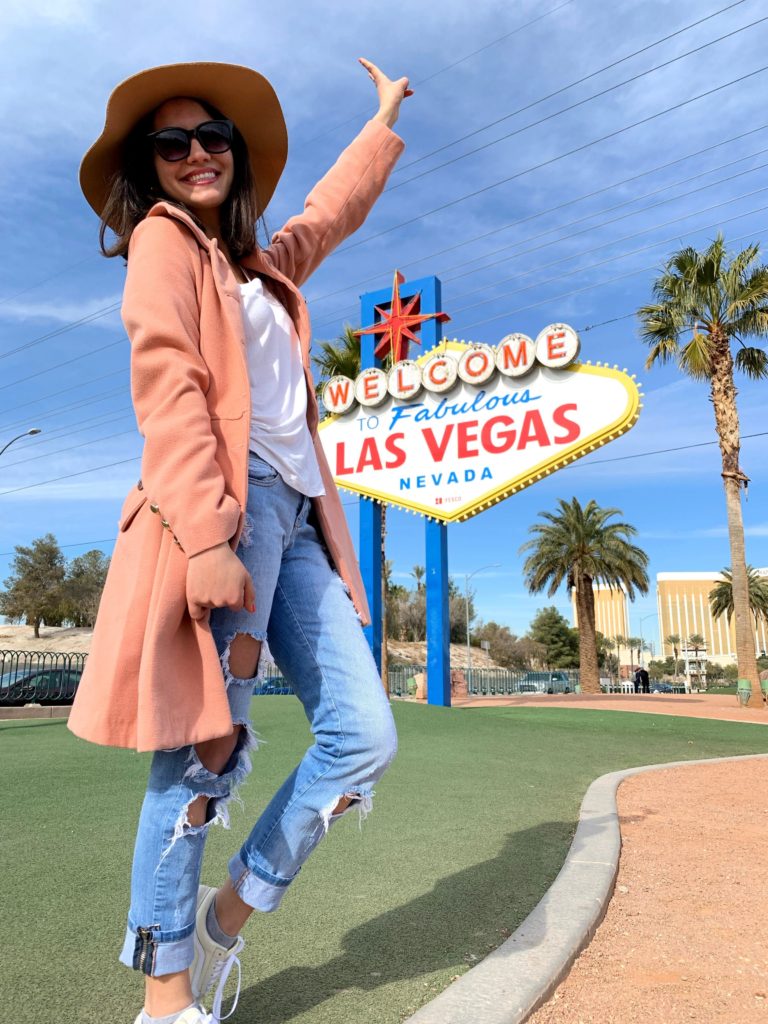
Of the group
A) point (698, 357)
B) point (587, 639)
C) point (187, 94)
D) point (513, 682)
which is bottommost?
point (513, 682)

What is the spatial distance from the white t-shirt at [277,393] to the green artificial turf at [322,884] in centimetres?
124

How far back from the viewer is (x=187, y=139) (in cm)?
192

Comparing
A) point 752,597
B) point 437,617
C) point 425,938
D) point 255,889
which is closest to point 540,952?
point 425,938

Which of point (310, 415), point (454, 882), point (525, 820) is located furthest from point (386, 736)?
point (525, 820)

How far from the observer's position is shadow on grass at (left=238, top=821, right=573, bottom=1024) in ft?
6.10

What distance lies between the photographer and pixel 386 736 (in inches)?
68.0

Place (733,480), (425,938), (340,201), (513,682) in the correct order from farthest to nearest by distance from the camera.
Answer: (513,682) → (733,480) → (340,201) → (425,938)

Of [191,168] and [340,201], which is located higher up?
[340,201]

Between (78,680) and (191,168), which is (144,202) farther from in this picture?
(78,680)

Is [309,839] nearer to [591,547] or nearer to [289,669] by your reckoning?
[289,669]

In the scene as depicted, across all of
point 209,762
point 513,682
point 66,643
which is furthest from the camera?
point 66,643

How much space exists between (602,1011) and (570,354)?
1270cm

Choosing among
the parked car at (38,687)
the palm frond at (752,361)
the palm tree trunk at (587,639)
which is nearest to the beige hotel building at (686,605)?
the palm tree trunk at (587,639)

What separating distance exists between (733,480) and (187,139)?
19.3 meters
